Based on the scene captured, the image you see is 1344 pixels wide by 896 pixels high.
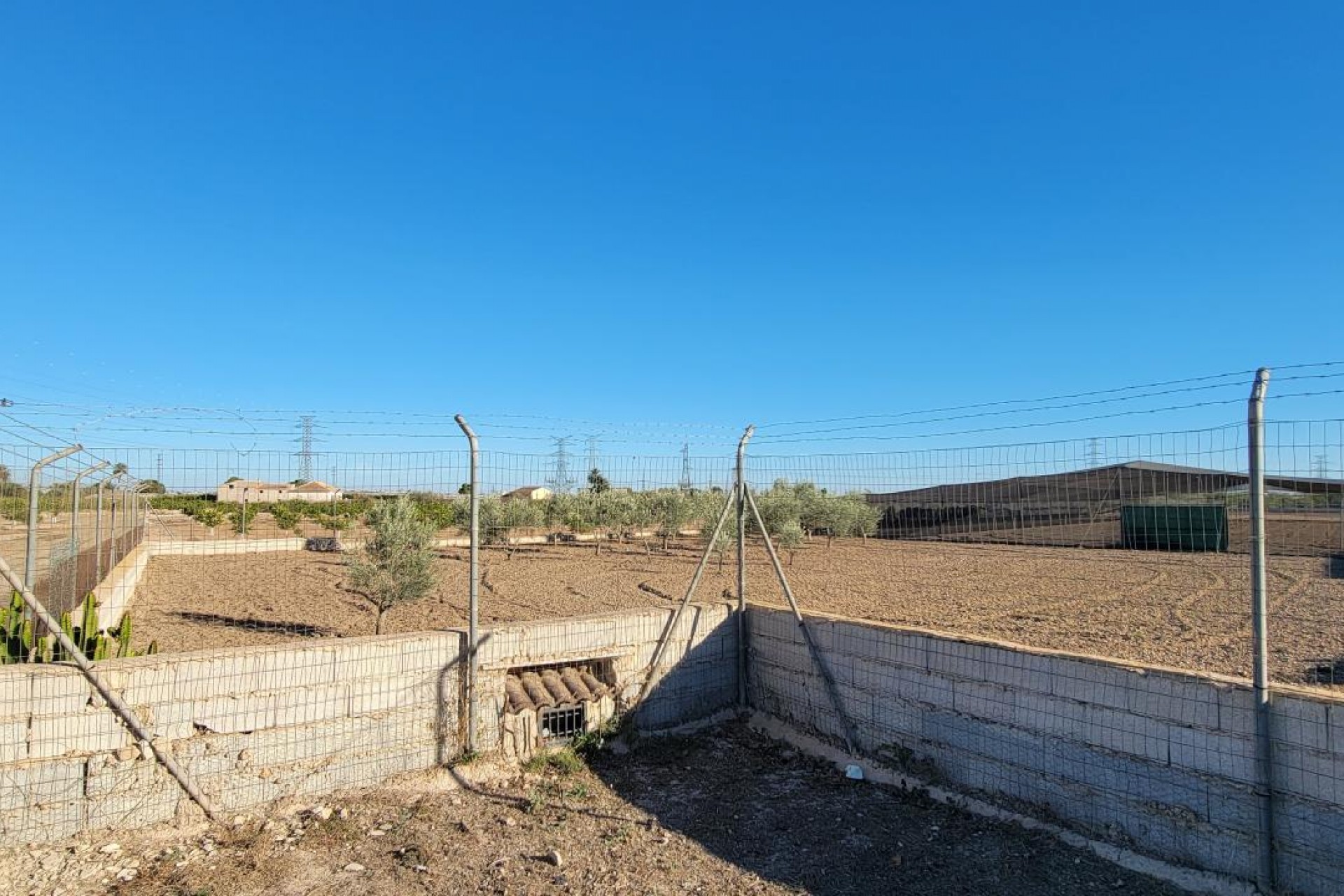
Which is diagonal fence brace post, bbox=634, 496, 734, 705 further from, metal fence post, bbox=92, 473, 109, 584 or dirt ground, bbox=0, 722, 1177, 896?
metal fence post, bbox=92, 473, 109, 584

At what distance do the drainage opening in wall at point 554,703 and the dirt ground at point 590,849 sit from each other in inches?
15.1

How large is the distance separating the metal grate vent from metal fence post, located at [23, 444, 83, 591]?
3.89 metres

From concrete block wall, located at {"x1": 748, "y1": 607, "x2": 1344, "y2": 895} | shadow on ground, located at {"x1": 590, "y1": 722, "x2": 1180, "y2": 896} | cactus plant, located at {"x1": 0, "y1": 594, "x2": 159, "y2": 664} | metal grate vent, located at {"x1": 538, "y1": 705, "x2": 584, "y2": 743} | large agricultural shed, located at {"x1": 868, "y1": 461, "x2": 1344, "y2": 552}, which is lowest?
shadow on ground, located at {"x1": 590, "y1": 722, "x2": 1180, "y2": 896}

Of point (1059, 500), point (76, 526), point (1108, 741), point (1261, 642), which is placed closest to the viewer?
point (1261, 642)

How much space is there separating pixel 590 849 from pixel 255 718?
2416mm

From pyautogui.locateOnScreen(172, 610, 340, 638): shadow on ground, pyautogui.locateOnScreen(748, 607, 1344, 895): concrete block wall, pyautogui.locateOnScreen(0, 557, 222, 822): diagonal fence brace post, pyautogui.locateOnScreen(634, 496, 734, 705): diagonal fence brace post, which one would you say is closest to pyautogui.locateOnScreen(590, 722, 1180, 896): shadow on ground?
pyautogui.locateOnScreen(748, 607, 1344, 895): concrete block wall

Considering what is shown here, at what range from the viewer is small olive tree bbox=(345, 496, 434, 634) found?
33.3ft

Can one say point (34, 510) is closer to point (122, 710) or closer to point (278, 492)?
point (122, 710)

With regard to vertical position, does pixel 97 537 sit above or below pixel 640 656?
above

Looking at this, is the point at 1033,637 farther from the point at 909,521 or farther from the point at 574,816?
the point at 574,816

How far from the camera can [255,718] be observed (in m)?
5.27

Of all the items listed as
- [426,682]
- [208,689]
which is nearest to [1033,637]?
[426,682]

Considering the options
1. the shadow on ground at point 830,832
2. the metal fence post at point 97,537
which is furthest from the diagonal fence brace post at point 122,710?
the metal fence post at point 97,537

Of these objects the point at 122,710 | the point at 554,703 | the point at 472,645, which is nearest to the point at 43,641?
the point at 122,710
